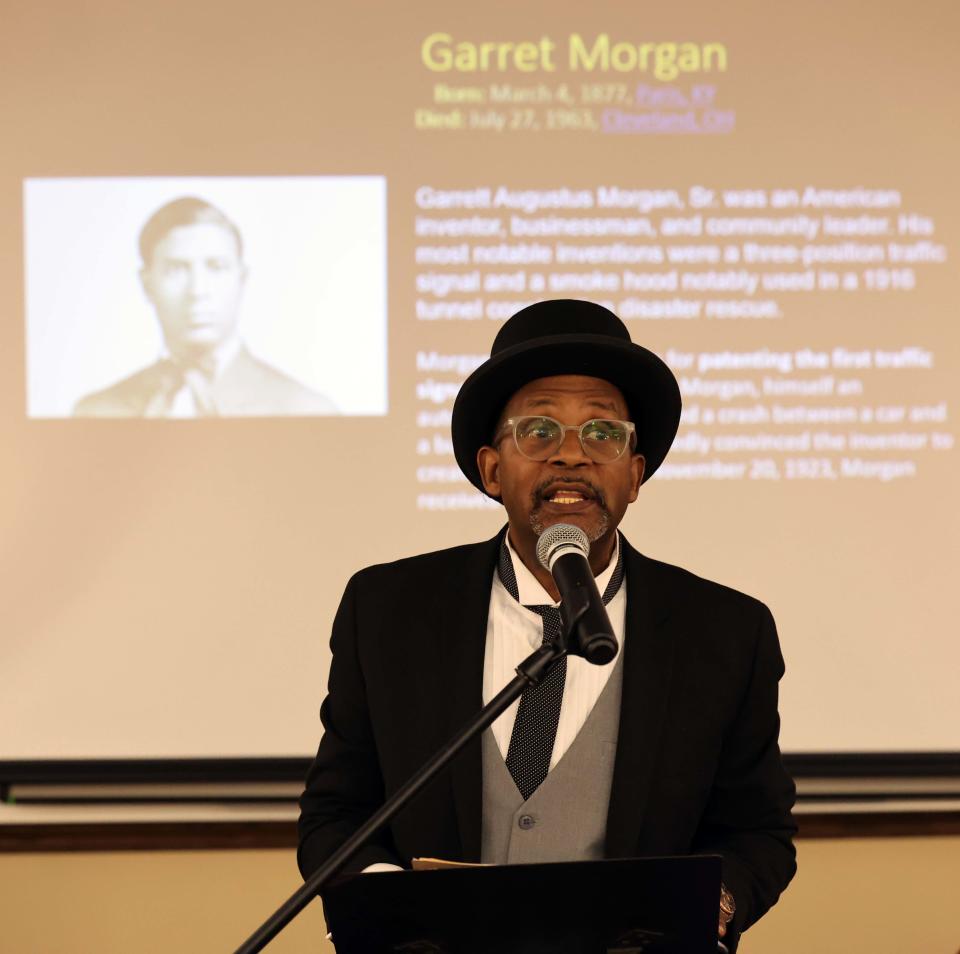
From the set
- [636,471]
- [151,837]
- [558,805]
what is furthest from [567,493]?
[151,837]

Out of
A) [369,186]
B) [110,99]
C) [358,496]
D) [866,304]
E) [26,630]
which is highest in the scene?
[110,99]

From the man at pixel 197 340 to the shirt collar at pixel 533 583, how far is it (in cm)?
157

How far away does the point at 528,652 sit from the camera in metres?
1.77

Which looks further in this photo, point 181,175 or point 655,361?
point 181,175

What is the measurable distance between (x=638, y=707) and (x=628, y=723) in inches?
1.1

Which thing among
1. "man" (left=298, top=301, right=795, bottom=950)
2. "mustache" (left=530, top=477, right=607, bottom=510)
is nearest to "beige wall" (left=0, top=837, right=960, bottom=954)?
"man" (left=298, top=301, right=795, bottom=950)

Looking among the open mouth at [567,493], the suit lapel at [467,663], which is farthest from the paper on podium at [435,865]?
the open mouth at [567,493]

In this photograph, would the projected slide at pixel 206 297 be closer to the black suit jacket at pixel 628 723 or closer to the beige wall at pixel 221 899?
the beige wall at pixel 221 899

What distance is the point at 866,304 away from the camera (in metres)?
3.28

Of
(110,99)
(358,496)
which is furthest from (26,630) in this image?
(110,99)

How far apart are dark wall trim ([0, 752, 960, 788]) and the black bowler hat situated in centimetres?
174

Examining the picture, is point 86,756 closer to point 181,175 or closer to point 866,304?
point 181,175

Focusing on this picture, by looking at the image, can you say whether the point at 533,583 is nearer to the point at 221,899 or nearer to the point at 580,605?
the point at 580,605

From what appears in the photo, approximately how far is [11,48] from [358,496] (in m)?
1.57
